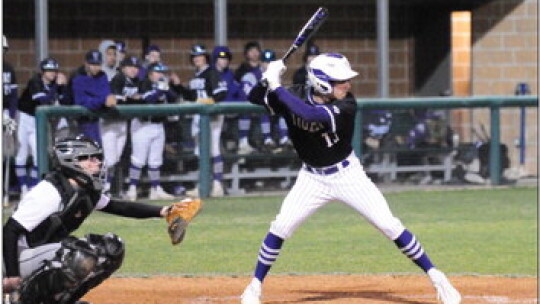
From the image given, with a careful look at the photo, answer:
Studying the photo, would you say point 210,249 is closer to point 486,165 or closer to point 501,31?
point 486,165

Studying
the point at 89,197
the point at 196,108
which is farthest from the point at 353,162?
the point at 196,108

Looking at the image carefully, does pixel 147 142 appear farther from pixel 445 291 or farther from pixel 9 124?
pixel 445 291

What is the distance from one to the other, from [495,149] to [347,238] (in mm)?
3958

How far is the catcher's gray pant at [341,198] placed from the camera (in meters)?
7.42

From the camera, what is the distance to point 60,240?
6.64 meters

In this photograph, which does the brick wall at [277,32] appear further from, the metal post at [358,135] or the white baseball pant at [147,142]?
the metal post at [358,135]

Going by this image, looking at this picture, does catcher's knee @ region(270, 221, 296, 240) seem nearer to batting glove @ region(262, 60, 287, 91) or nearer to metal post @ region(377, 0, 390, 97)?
batting glove @ region(262, 60, 287, 91)

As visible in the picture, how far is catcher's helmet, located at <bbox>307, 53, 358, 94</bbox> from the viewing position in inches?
292

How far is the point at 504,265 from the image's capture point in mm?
9320

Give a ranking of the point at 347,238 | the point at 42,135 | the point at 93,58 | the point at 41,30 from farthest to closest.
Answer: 1. the point at 41,30
2. the point at 93,58
3. the point at 42,135
4. the point at 347,238

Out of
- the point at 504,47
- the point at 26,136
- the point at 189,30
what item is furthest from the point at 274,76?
the point at 504,47

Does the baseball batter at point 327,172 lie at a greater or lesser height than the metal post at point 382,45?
lesser

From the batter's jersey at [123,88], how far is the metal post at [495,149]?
3.87 m

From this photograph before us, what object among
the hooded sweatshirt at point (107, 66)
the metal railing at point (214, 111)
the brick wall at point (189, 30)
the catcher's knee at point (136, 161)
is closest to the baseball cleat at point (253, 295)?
the metal railing at point (214, 111)
